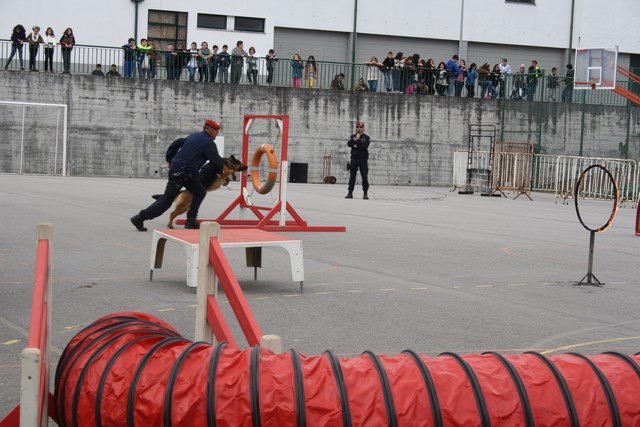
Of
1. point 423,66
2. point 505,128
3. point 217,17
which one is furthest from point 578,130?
point 217,17

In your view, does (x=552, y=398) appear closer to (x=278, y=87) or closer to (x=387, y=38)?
(x=278, y=87)

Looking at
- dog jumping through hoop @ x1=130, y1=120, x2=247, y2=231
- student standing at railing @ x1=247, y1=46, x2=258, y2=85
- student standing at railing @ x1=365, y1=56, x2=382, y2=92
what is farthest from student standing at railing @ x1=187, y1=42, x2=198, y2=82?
dog jumping through hoop @ x1=130, y1=120, x2=247, y2=231

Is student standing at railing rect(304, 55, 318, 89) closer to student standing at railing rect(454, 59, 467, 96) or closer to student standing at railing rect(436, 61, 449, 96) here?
student standing at railing rect(436, 61, 449, 96)

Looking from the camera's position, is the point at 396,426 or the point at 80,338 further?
the point at 80,338

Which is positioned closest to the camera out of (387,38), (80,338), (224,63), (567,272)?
(80,338)

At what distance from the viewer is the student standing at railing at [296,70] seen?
38.4 meters

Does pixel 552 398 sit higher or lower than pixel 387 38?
lower

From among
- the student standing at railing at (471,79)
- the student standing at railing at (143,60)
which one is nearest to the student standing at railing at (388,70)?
the student standing at railing at (471,79)

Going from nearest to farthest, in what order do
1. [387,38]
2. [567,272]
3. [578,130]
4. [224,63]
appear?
[567,272], [224,63], [578,130], [387,38]

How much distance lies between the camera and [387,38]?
4394cm

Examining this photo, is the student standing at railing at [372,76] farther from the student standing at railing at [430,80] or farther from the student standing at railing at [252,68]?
the student standing at railing at [252,68]

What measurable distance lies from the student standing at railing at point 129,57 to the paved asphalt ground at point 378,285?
57.8ft

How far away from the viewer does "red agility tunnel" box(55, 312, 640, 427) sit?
4215 millimetres

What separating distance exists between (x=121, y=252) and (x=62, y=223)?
4022 millimetres
